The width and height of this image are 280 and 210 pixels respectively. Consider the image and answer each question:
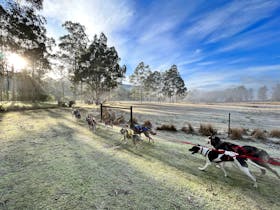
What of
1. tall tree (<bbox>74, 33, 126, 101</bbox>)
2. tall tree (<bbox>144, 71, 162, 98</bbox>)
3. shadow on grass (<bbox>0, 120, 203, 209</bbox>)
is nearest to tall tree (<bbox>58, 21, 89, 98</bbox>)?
tall tree (<bbox>74, 33, 126, 101</bbox>)

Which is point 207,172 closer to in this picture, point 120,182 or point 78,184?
point 120,182

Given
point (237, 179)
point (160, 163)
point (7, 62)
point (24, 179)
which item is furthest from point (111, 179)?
point (7, 62)

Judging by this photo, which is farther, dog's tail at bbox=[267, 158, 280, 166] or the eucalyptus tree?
the eucalyptus tree

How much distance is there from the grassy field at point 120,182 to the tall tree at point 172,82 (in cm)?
5137

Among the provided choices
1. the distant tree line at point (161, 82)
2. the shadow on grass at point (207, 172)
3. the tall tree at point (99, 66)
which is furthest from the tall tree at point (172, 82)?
the shadow on grass at point (207, 172)

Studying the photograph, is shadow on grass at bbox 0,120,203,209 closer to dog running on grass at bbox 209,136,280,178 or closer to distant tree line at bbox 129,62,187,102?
dog running on grass at bbox 209,136,280,178

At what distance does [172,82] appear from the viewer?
53.5 meters

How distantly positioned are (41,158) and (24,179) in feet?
3.23

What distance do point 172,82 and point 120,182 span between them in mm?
53309

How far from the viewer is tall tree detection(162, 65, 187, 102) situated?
173 feet

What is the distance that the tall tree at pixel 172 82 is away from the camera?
52719mm

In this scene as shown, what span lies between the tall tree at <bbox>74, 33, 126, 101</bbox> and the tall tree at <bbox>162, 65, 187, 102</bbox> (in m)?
30.2

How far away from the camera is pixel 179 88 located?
177ft

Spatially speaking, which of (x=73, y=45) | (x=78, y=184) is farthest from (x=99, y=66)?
(x=78, y=184)
